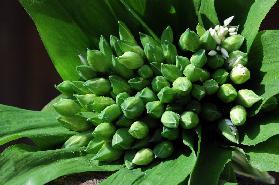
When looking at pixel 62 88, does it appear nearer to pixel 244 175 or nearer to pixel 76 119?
pixel 76 119

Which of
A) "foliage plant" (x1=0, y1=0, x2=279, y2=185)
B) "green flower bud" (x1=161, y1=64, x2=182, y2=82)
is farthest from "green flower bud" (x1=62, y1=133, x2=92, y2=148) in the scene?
"green flower bud" (x1=161, y1=64, x2=182, y2=82)

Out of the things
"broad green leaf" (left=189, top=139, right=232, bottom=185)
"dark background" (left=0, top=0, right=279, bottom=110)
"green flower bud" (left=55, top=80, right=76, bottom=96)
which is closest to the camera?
"broad green leaf" (left=189, top=139, right=232, bottom=185)

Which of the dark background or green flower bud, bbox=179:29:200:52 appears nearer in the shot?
green flower bud, bbox=179:29:200:52

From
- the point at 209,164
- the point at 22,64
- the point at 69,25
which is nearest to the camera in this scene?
the point at 209,164

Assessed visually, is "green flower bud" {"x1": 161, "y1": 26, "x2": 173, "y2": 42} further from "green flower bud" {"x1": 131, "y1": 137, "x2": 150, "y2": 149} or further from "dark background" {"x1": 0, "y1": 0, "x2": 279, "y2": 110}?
"dark background" {"x1": 0, "y1": 0, "x2": 279, "y2": 110}

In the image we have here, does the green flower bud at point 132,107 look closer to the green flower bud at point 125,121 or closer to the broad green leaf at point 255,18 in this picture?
the green flower bud at point 125,121

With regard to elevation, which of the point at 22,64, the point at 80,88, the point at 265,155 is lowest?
the point at 22,64

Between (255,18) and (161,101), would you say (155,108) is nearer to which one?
(161,101)

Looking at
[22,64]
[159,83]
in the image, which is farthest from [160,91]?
[22,64]
